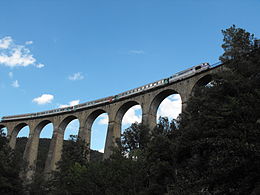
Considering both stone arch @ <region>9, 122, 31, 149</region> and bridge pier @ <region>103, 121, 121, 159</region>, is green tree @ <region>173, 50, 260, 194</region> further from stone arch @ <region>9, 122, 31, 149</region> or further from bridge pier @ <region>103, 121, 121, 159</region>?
stone arch @ <region>9, 122, 31, 149</region>

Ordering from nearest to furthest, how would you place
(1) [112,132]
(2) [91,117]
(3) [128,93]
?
(1) [112,132]
(3) [128,93]
(2) [91,117]

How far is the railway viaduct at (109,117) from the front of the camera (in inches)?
1702

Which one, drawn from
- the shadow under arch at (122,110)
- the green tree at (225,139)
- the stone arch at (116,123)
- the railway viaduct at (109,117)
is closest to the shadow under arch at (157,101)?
the railway viaduct at (109,117)

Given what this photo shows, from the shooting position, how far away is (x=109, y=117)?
2066 inches

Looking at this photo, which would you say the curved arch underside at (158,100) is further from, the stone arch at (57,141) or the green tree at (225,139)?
the green tree at (225,139)

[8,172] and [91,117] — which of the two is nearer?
[8,172]

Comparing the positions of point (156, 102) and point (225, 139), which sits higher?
point (156, 102)

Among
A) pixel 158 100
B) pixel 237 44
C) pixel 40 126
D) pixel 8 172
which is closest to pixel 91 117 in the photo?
pixel 40 126

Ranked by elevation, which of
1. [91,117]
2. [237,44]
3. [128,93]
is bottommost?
[237,44]

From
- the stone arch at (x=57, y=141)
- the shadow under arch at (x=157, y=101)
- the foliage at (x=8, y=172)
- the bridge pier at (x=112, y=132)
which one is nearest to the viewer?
the foliage at (x=8, y=172)

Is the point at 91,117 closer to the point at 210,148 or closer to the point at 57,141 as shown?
the point at 57,141

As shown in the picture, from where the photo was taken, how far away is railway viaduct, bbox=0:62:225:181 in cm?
4322

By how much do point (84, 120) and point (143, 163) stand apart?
103 ft

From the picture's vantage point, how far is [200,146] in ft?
65.0
